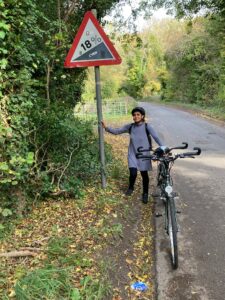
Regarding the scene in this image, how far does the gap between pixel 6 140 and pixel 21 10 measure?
1.55 metres

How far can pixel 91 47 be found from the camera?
5.61m

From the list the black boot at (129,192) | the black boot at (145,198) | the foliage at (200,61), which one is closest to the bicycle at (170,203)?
the black boot at (145,198)

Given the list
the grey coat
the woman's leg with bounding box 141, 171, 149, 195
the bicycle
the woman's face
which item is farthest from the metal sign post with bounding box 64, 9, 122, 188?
the woman's leg with bounding box 141, 171, 149, 195

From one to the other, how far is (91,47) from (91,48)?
1 cm

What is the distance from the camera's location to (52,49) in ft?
21.3

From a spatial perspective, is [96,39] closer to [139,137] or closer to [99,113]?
[99,113]

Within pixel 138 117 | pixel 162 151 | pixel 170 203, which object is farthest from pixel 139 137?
pixel 170 203

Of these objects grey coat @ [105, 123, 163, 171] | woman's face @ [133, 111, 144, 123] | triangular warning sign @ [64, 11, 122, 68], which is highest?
triangular warning sign @ [64, 11, 122, 68]

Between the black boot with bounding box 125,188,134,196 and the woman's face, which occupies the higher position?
the woman's face

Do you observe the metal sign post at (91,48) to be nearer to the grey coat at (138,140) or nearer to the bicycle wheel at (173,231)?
the grey coat at (138,140)

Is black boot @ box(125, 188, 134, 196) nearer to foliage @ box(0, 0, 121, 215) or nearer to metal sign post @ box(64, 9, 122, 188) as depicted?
foliage @ box(0, 0, 121, 215)

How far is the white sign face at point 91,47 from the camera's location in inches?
219

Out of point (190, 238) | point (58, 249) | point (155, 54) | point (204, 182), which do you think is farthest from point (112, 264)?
point (155, 54)

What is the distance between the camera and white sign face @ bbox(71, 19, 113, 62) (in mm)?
5566
